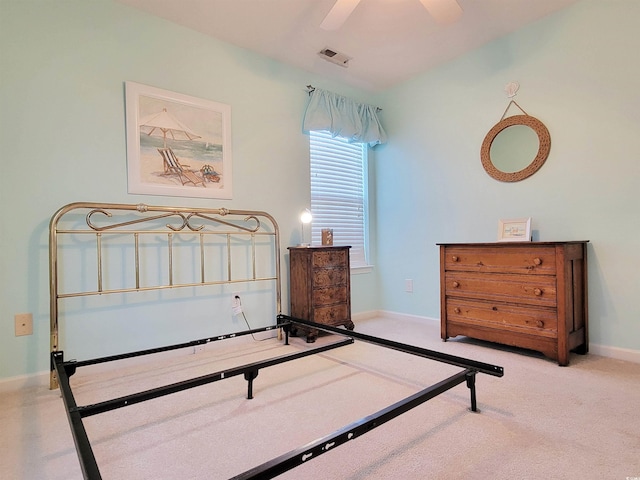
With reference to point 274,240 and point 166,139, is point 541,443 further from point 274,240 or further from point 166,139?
point 166,139

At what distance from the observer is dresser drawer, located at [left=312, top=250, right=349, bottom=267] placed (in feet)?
8.86

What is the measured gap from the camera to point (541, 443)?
1237 millimetres

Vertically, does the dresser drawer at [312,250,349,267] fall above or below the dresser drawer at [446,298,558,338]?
above

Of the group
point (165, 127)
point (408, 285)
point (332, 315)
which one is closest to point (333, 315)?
point (332, 315)

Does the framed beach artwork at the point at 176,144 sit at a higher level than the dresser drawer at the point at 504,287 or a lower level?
higher

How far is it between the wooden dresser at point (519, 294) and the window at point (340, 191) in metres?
1.09

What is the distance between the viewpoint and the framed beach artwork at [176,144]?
2219mm

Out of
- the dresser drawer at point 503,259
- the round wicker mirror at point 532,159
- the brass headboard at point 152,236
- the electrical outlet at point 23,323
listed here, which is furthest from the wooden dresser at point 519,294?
the electrical outlet at point 23,323

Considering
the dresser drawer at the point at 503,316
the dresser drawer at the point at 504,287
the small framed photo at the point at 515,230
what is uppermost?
the small framed photo at the point at 515,230

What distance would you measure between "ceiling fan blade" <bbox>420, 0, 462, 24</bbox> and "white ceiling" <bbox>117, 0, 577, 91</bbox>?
16.5 inches

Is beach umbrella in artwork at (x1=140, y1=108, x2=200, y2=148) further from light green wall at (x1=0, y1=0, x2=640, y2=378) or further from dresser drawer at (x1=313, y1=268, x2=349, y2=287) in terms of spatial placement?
dresser drawer at (x1=313, y1=268, x2=349, y2=287)

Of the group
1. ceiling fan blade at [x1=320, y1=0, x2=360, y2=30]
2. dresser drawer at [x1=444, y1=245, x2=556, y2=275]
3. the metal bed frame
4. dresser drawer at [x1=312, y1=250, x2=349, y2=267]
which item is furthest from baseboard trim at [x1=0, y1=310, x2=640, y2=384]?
ceiling fan blade at [x1=320, y1=0, x2=360, y2=30]

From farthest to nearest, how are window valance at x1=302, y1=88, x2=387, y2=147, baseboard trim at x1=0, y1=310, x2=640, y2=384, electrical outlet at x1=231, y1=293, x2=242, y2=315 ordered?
window valance at x1=302, y1=88, x2=387, y2=147 < electrical outlet at x1=231, y1=293, x2=242, y2=315 < baseboard trim at x1=0, y1=310, x2=640, y2=384

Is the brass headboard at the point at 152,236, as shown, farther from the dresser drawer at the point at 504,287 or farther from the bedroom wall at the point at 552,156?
the bedroom wall at the point at 552,156
